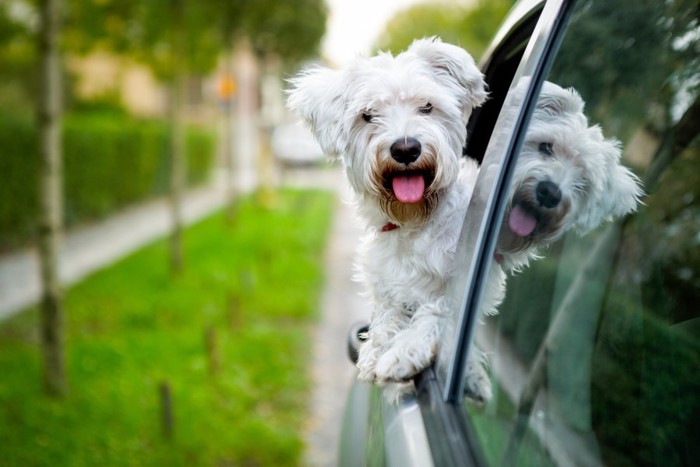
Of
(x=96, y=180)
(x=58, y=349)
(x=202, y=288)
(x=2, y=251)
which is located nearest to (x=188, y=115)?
(x=96, y=180)

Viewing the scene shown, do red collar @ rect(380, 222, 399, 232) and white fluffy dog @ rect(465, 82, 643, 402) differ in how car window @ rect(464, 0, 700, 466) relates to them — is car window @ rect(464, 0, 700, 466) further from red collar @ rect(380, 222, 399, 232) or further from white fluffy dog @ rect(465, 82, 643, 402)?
red collar @ rect(380, 222, 399, 232)

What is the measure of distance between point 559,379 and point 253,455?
9.45 feet

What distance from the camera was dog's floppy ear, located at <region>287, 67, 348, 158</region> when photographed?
179 cm

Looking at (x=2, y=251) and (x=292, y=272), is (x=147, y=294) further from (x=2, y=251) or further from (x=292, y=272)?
(x=2, y=251)

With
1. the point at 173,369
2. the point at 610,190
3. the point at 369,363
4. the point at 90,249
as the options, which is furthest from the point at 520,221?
the point at 90,249

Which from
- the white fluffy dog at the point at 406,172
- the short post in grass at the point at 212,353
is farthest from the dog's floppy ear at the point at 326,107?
the short post in grass at the point at 212,353

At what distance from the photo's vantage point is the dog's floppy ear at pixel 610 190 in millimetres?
1558

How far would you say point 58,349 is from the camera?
16.1ft

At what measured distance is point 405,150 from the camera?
1.64 m

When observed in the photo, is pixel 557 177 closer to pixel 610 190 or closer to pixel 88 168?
pixel 610 190

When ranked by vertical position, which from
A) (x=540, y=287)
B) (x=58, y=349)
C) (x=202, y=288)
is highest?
(x=540, y=287)

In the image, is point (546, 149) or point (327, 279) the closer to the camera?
point (546, 149)

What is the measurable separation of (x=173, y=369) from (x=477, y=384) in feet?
14.1

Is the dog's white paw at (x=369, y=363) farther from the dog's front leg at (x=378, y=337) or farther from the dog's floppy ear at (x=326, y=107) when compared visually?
the dog's floppy ear at (x=326, y=107)
